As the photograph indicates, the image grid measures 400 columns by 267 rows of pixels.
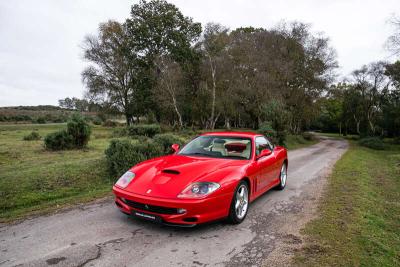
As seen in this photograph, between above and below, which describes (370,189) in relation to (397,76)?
below

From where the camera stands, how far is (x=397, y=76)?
38.7 m

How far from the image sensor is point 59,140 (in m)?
12.4

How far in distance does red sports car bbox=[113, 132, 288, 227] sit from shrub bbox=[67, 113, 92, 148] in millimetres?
8681

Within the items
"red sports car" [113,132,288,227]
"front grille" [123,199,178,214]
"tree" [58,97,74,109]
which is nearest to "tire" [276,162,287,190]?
"red sports car" [113,132,288,227]

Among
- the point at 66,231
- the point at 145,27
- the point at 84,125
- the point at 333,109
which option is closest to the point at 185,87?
the point at 145,27

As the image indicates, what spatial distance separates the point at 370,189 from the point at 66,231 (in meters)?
7.36

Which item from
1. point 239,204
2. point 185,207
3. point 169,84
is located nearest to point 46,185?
point 185,207

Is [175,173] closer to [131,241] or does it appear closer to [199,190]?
[199,190]

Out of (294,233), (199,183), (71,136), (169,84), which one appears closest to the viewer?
(199,183)

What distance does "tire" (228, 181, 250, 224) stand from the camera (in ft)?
14.6

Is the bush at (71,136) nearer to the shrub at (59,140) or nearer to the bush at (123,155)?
the shrub at (59,140)

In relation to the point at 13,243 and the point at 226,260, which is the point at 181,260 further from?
the point at 13,243

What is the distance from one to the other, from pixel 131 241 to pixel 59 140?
33.2 feet

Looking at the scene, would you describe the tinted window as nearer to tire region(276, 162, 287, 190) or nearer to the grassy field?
tire region(276, 162, 287, 190)
